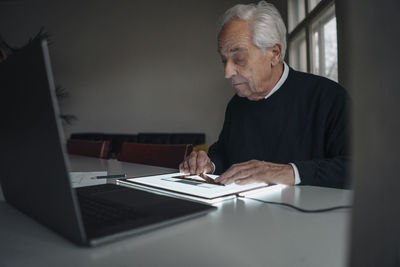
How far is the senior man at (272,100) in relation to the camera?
1.25 m

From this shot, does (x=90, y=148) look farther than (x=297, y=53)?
No

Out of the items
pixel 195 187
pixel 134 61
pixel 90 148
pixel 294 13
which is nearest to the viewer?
pixel 195 187

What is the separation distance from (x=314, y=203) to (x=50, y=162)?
1.67 ft

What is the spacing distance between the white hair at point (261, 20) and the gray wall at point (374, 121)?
1.22 meters

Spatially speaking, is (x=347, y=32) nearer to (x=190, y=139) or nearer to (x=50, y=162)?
(x=50, y=162)

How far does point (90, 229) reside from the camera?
0.44 meters

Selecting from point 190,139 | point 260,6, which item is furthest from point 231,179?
point 190,139

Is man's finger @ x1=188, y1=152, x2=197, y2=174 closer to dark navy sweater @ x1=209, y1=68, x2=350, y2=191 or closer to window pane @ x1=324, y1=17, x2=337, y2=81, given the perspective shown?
dark navy sweater @ x1=209, y1=68, x2=350, y2=191

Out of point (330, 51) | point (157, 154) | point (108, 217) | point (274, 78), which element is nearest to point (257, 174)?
point (108, 217)

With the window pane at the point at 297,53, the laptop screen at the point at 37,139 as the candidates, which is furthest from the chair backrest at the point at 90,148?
the window pane at the point at 297,53

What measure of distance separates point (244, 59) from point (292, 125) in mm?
361

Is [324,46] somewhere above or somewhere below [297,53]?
below

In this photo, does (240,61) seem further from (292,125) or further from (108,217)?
(108,217)

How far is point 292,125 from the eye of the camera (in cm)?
135
